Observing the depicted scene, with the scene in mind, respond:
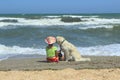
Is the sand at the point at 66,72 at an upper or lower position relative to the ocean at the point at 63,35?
upper

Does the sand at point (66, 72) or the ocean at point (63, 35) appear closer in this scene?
the sand at point (66, 72)

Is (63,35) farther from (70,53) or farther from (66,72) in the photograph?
(66,72)

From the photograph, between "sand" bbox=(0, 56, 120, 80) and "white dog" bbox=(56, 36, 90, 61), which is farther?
"white dog" bbox=(56, 36, 90, 61)

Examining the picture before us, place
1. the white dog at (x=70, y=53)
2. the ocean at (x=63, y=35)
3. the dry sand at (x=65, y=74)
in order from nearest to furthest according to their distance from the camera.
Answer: the dry sand at (x=65, y=74) < the white dog at (x=70, y=53) < the ocean at (x=63, y=35)

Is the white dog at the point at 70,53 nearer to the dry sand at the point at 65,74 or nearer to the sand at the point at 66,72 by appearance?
the sand at the point at 66,72

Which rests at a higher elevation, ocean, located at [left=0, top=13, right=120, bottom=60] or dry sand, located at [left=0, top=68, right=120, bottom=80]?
dry sand, located at [left=0, top=68, right=120, bottom=80]

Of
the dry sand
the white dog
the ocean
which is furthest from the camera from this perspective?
the ocean

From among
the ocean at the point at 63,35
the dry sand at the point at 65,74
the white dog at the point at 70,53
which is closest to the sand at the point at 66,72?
the dry sand at the point at 65,74

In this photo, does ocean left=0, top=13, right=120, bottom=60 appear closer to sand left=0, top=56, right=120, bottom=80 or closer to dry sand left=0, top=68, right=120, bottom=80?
sand left=0, top=56, right=120, bottom=80


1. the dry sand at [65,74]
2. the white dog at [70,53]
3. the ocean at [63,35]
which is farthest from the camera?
the ocean at [63,35]

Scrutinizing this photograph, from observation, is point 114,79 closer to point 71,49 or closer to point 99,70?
point 99,70

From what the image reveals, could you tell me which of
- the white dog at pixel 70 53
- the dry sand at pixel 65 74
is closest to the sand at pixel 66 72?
the dry sand at pixel 65 74

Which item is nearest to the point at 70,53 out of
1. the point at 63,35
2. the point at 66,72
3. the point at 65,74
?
the point at 66,72

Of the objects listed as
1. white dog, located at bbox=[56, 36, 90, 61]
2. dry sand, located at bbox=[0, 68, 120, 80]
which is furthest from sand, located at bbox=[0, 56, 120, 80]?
white dog, located at bbox=[56, 36, 90, 61]
